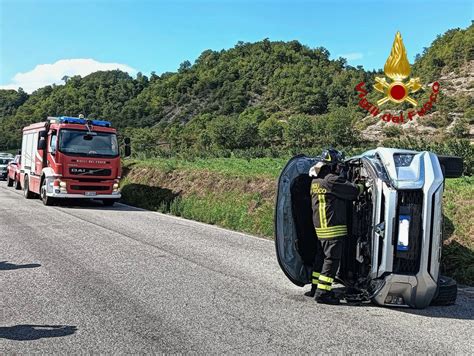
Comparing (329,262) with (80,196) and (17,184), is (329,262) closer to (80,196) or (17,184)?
(80,196)

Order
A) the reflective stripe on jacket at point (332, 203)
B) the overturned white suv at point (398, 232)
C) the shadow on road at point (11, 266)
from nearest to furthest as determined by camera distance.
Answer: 1. the overturned white suv at point (398, 232)
2. the reflective stripe on jacket at point (332, 203)
3. the shadow on road at point (11, 266)

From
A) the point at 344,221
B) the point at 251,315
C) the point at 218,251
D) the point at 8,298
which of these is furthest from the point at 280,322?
the point at 218,251

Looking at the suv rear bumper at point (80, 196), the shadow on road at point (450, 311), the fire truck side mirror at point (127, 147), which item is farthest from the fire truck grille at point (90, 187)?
the shadow on road at point (450, 311)

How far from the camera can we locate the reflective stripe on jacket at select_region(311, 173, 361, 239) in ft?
18.1

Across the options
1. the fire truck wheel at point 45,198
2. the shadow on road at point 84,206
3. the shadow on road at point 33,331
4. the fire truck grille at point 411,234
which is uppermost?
the fire truck grille at point 411,234

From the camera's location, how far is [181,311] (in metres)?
5.17

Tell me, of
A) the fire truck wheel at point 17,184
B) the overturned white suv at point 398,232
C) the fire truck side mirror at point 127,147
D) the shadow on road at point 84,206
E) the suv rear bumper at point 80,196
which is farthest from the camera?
the fire truck wheel at point 17,184

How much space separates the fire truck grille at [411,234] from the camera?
5105mm

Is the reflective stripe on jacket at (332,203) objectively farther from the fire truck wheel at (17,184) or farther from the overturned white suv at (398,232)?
the fire truck wheel at (17,184)

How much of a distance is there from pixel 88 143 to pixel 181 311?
12482mm

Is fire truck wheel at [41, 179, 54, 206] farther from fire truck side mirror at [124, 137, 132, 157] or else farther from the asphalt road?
the asphalt road

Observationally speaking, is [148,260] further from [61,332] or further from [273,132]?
[273,132]

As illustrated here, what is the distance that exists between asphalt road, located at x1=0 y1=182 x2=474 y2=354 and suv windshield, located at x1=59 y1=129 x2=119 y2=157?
296 inches

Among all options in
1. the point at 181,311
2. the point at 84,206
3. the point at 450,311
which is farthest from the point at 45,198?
the point at 450,311
